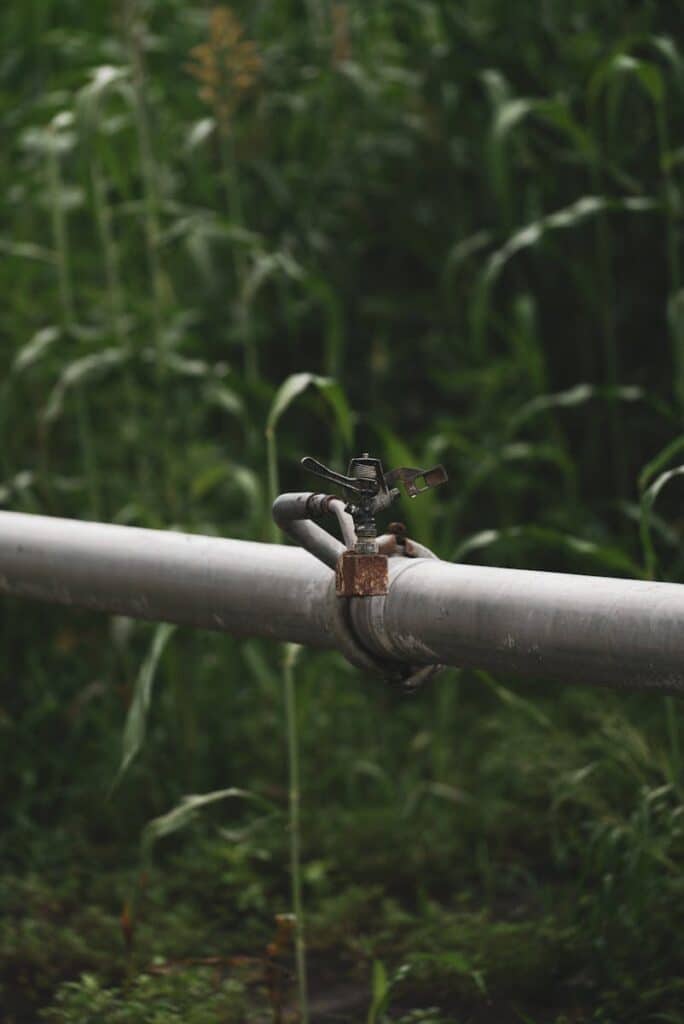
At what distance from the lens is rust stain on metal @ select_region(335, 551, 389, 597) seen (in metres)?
1.33

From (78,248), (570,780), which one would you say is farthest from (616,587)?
(78,248)

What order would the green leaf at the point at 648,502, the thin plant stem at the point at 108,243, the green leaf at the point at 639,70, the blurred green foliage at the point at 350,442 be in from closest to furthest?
the green leaf at the point at 648,502
the blurred green foliage at the point at 350,442
the green leaf at the point at 639,70
the thin plant stem at the point at 108,243

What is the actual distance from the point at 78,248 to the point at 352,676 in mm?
1415

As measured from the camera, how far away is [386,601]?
1.33m

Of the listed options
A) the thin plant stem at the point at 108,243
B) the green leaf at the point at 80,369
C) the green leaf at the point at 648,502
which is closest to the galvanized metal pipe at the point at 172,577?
the green leaf at the point at 648,502

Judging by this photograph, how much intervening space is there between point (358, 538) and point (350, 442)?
0.68 meters

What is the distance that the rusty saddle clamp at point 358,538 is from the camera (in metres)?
1.33

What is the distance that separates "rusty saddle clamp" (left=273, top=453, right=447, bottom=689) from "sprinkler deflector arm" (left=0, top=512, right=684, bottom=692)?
12 millimetres

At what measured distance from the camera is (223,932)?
235cm

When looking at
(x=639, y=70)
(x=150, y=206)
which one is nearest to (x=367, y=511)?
(x=639, y=70)

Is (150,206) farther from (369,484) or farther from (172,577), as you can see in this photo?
(369,484)

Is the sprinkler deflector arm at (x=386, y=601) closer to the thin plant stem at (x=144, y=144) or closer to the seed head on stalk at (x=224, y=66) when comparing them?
the thin plant stem at (x=144, y=144)

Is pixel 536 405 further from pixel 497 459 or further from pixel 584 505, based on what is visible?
pixel 584 505

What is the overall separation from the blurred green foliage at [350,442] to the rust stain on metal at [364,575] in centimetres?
60
